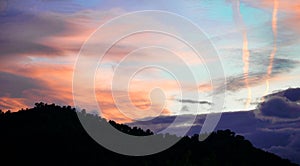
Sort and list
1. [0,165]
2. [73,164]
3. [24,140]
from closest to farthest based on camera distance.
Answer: [0,165]
[73,164]
[24,140]

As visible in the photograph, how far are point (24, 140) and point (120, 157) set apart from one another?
38814 millimetres

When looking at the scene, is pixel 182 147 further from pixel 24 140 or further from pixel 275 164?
pixel 24 140

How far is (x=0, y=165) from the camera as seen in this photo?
144 m

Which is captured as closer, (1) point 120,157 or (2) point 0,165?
(2) point 0,165

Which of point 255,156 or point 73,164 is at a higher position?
point 255,156

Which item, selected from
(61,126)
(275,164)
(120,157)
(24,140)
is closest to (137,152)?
(120,157)

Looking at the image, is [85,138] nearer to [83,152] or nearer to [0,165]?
[83,152]

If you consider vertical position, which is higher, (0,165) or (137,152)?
(137,152)

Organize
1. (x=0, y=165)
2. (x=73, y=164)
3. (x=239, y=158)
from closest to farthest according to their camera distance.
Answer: (x=0, y=165)
(x=73, y=164)
(x=239, y=158)

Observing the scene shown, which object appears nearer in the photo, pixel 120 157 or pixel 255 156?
pixel 120 157

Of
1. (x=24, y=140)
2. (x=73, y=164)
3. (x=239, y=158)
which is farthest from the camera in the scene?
(x=239, y=158)

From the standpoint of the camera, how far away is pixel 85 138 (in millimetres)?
189375

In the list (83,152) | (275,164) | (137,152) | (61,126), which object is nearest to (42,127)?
(61,126)

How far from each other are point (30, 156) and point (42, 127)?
34131mm
